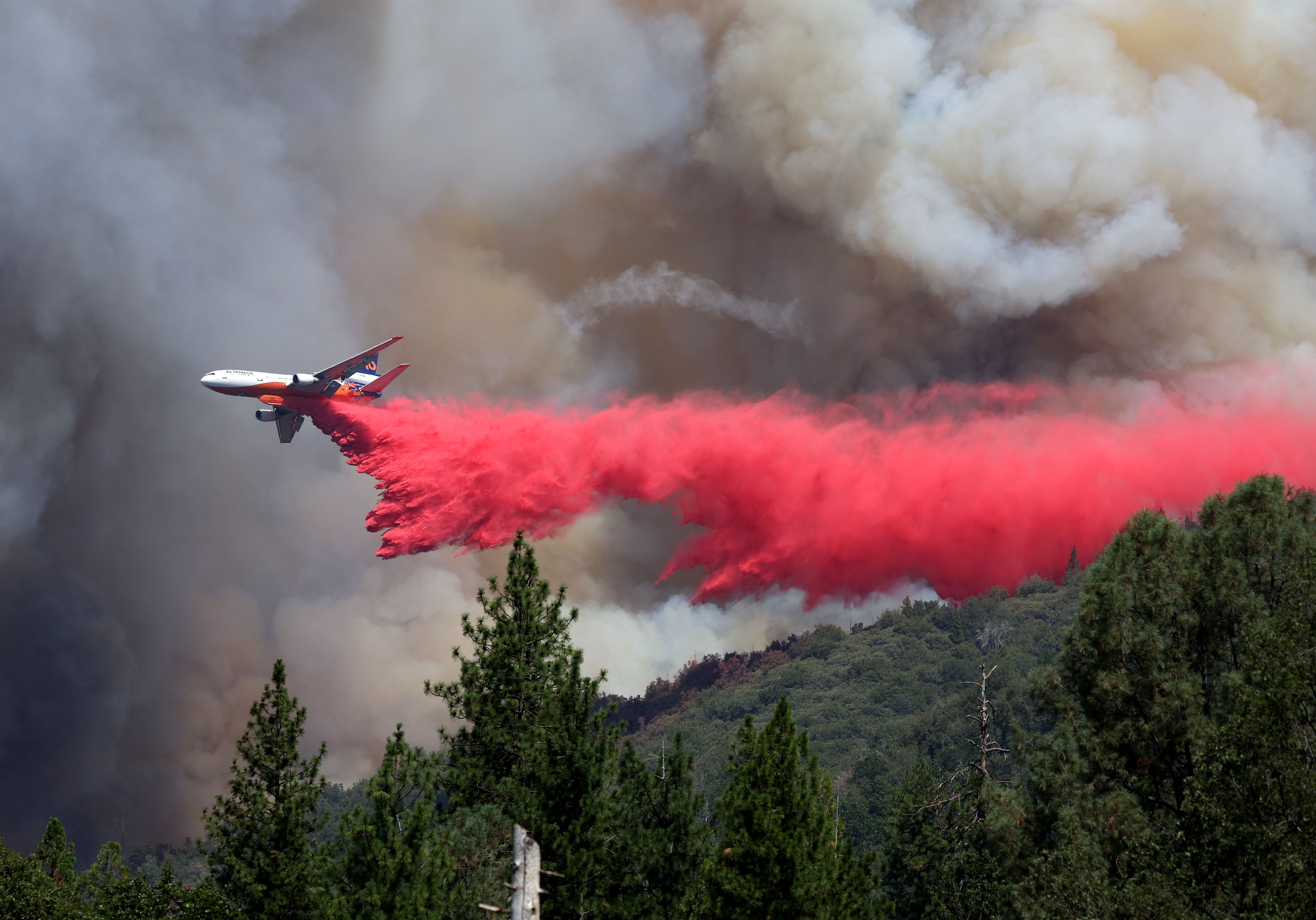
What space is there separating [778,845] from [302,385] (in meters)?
68.9

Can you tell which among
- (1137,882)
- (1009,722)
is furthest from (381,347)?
(1009,722)

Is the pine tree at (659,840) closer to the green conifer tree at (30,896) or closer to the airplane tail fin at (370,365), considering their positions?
the green conifer tree at (30,896)

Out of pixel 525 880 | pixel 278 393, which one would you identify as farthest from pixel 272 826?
pixel 278 393

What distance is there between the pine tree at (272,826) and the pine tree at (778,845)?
16.2 metres

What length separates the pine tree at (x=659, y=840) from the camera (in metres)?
35.2

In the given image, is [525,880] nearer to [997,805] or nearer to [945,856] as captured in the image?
[997,805]

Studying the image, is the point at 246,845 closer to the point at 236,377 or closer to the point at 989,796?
the point at 989,796

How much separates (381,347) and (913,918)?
5566cm

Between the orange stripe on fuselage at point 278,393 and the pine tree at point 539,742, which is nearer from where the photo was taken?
the pine tree at point 539,742

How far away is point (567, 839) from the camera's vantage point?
115ft

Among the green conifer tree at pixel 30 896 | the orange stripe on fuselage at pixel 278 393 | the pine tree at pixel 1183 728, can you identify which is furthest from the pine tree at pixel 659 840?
the orange stripe on fuselage at pixel 278 393

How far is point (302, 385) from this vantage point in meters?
89.2

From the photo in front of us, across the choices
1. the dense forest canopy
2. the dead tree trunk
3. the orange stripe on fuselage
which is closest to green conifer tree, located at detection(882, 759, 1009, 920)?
the dense forest canopy

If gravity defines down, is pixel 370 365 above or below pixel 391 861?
above
